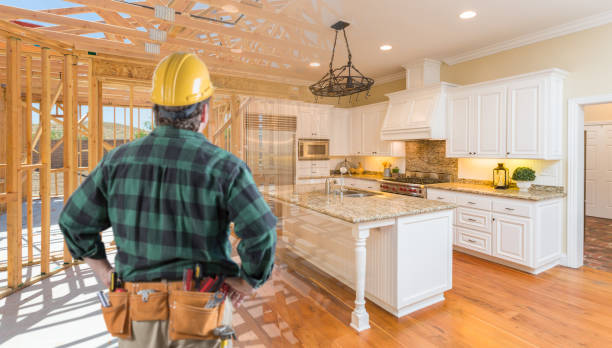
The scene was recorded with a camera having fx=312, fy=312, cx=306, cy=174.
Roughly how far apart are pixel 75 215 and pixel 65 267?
11.4 ft

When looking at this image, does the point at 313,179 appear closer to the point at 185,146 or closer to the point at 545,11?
the point at 545,11

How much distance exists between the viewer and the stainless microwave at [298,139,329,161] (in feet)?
19.6

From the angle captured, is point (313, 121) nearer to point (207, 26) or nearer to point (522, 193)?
point (207, 26)

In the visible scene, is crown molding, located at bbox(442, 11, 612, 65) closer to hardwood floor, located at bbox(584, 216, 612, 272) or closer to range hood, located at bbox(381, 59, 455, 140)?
range hood, located at bbox(381, 59, 455, 140)

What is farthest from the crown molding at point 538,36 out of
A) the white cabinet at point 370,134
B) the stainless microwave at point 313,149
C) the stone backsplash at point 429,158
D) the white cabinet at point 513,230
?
the stainless microwave at point 313,149

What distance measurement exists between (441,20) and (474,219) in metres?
2.37

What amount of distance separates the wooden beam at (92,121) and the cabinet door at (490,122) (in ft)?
16.6

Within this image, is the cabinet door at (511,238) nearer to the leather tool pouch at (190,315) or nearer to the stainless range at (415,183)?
the stainless range at (415,183)

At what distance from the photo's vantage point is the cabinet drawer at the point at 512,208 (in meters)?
3.42

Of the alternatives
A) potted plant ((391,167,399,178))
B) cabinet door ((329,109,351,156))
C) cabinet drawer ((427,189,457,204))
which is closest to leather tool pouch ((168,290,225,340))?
cabinet drawer ((427,189,457,204))

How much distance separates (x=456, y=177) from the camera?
4.84 m

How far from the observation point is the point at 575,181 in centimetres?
362

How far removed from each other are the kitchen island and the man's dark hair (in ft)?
5.10

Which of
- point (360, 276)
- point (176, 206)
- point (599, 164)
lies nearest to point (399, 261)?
point (360, 276)
